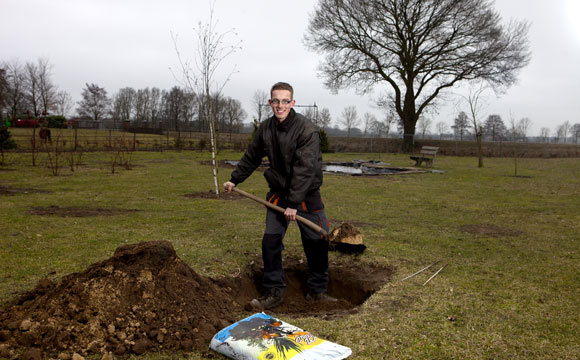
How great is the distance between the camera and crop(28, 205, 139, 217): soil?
25.8 feet

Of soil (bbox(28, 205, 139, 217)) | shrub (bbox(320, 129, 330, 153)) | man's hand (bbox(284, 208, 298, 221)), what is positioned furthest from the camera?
shrub (bbox(320, 129, 330, 153))

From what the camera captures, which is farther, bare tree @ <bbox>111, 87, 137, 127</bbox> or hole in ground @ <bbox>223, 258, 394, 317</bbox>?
bare tree @ <bbox>111, 87, 137, 127</bbox>

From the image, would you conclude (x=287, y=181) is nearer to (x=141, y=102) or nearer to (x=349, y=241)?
(x=349, y=241)

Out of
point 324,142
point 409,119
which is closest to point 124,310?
point 324,142

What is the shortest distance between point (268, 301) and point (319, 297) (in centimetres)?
60

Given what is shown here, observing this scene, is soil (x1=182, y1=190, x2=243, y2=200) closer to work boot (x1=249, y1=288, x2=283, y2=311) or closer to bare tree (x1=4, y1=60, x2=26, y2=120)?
work boot (x1=249, y1=288, x2=283, y2=311)

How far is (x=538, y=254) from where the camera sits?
5.73 meters

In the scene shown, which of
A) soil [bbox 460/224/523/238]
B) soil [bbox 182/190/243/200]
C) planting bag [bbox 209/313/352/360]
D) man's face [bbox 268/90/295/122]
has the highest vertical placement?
man's face [bbox 268/90/295/122]

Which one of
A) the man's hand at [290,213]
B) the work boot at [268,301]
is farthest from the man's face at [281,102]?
the work boot at [268,301]

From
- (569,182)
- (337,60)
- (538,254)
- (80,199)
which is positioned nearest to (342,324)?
(538,254)

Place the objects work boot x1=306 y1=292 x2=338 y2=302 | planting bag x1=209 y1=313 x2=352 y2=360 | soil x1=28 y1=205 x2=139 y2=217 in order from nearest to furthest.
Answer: planting bag x1=209 y1=313 x2=352 y2=360
work boot x1=306 y1=292 x2=338 y2=302
soil x1=28 y1=205 x2=139 y2=217

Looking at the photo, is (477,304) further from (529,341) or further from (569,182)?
(569,182)

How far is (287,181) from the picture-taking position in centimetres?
424

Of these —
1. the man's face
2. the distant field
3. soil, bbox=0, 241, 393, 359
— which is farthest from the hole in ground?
the distant field
